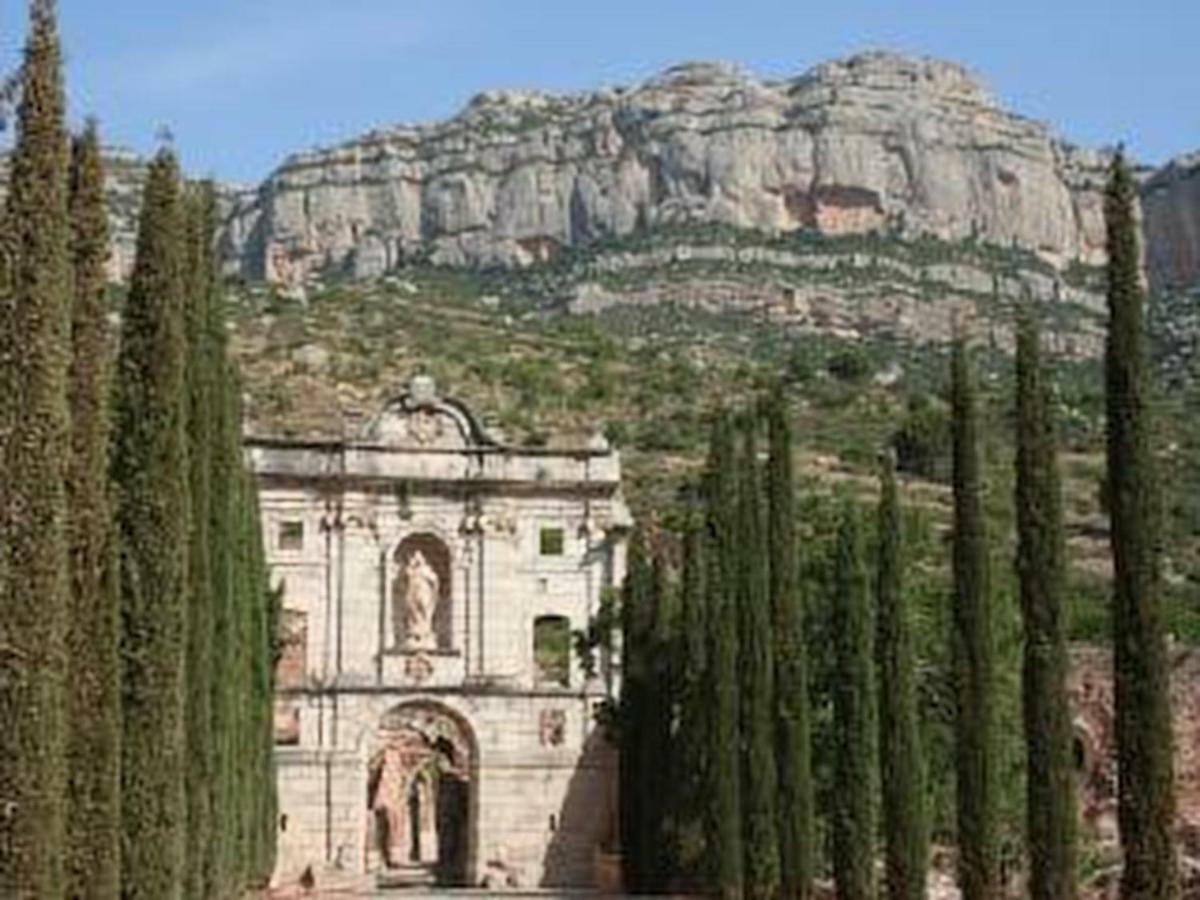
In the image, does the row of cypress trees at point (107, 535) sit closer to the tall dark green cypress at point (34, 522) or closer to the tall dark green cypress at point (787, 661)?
the tall dark green cypress at point (34, 522)

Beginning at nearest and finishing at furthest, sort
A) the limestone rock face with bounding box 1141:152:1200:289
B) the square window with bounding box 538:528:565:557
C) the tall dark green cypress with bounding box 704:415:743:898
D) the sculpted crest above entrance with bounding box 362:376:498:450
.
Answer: the tall dark green cypress with bounding box 704:415:743:898
the sculpted crest above entrance with bounding box 362:376:498:450
the square window with bounding box 538:528:565:557
the limestone rock face with bounding box 1141:152:1200:289

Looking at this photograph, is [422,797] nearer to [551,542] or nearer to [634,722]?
[551,542]

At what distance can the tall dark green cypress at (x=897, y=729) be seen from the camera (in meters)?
28.8

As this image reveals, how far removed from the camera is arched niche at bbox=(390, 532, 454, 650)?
→ 50.2m

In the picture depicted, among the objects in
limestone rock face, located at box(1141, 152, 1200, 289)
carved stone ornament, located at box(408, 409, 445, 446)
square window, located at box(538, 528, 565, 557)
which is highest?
limestone rock face, located at box(1141, 152, 1200, 289)

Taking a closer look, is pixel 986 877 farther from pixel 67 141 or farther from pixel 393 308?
pixel 393 308

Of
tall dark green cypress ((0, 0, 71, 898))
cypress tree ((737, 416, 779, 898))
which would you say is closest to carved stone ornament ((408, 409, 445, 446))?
cypress tree ((737, 416, 779, 898))

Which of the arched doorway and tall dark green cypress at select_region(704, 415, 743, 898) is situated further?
the arched doorway

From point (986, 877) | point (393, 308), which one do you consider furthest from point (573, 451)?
point (393, 308)

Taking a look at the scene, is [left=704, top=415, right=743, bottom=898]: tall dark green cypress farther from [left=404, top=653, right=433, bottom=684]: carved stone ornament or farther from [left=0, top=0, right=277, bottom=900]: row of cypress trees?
[left=404, top=653, right=433, bottom=684]: carved stone ornament

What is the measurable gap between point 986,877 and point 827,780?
498 inches

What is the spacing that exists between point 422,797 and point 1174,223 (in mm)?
89410

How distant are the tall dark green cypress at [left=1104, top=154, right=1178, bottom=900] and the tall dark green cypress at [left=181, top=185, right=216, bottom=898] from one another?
9293 millimetres

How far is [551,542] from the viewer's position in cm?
5131
